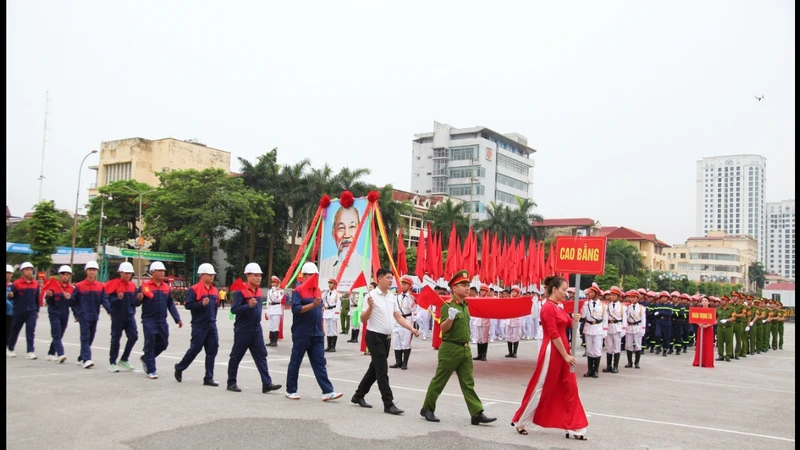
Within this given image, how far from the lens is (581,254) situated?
1298cm

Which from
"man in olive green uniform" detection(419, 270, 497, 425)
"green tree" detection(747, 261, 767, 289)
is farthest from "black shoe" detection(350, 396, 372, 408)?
"green tree" detection(747, 261, 767, 289)

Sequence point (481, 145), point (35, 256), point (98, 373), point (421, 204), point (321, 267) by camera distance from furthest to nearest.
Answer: point (481, 145)
point (421, 204)
point (35, 256)
point (321, 267)
point (98, 373)

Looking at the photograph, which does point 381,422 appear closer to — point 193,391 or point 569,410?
point 569,410

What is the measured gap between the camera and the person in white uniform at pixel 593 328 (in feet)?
47.3

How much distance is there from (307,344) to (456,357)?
2.42 m

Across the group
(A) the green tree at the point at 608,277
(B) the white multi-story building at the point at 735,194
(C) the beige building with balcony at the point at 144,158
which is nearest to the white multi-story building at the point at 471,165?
(A) the green tree at the point at 608,277

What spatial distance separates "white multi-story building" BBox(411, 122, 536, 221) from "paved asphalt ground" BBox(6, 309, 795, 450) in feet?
262

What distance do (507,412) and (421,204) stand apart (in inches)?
2761

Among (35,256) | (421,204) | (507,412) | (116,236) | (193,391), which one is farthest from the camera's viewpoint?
(421,204)

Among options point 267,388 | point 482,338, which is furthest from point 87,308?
point 482,338

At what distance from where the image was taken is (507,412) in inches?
368

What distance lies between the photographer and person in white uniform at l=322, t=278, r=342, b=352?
18031mm

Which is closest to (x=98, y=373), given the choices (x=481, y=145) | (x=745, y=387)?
(x=745, y=387)

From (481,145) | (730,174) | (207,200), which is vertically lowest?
(207,200)
